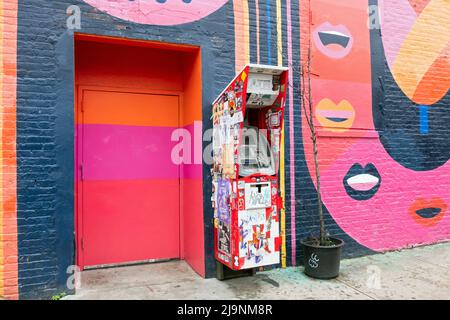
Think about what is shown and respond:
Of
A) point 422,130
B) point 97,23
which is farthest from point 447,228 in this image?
point 97,23

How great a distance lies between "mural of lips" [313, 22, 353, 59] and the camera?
521cm

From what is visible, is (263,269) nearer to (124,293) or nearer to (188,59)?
(124,293)

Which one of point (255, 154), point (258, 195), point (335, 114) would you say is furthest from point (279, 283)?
point (335, 114)

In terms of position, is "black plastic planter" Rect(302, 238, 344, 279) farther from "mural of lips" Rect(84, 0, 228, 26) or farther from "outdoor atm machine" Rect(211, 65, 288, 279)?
"mural of lips" Rect(84, 0, 228, 26)

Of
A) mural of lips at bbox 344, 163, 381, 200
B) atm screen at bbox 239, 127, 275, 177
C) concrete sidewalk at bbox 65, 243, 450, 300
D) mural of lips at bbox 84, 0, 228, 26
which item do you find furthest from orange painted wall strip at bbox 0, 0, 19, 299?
mural of lips at bbox 344, 163, 381, 200

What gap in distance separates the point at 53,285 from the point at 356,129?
14.8 ft

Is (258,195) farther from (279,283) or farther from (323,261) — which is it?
(323,261)

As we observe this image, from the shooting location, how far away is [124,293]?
3.94m

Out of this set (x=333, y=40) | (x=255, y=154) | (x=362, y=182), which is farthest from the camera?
(x=362, y=182)

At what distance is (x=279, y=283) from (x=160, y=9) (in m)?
A: 3.62

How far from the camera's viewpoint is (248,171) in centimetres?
402

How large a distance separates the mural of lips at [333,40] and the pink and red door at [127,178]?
7.37ft

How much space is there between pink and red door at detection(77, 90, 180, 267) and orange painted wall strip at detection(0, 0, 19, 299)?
976 millimetres

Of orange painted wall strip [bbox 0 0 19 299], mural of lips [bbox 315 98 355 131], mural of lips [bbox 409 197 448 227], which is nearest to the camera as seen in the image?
orange painted wall strip [bbox 0 0 19 299]
